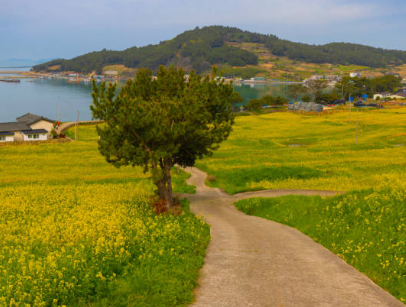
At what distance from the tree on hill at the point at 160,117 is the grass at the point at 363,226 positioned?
754 cm

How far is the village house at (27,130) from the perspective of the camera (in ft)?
299

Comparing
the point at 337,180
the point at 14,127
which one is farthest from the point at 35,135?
the point at 337,180

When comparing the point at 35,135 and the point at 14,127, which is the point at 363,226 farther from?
the point at 14,127

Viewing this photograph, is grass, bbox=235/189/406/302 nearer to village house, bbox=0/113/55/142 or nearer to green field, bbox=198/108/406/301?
green field, bbox=198/108/406/301

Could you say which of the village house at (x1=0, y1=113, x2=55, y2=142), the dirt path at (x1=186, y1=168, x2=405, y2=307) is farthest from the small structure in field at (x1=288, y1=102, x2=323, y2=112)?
the dirt path at (x1=186, y1=168, x2=405, y2=307)

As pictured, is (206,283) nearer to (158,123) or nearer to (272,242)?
(272,242)

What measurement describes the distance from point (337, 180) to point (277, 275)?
2779 cm

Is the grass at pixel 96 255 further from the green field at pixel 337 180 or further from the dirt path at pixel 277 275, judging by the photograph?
the green field at pixel 337 180

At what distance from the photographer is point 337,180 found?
3997 cm

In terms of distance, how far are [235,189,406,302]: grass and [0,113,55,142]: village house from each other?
78.9 metres

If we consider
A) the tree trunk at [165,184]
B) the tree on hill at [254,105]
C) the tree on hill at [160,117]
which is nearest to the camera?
the tree on hill at [160,117]

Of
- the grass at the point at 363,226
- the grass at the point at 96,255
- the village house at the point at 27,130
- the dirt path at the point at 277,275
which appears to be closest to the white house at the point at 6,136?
the village house at the point at 27,130

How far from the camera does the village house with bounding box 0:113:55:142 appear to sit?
9125cm

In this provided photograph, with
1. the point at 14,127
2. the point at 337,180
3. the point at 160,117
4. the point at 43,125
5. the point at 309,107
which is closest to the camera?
the point at 160,117
